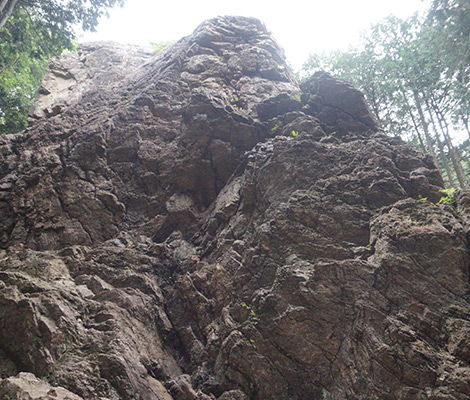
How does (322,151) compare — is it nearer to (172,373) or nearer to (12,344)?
(172,373)

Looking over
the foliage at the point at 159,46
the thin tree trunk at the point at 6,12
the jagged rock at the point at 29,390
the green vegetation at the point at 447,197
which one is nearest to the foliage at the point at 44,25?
the thin tree trunk at the point at 6,12

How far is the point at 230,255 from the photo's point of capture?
10.0 meters

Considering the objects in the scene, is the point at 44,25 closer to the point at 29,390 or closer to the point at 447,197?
the point at 29,390

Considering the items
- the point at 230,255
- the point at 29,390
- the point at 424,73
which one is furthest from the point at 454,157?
the point at 29,390

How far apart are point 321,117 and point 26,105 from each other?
1675 centimetres

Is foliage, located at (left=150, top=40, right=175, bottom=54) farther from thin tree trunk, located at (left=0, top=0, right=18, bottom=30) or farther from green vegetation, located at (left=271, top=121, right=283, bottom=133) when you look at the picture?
green vegetation, located at (left=271, top=121, right=283, bottom=133)

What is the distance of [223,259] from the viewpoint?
10086 mm

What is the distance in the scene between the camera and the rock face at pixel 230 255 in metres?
6.71

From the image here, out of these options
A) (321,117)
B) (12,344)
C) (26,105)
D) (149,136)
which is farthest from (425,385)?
(26,105)

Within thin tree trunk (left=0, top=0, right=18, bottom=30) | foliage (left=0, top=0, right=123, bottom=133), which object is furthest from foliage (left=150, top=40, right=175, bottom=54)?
thin tree trunk (left=0, top=0, right=18, bottom=30)

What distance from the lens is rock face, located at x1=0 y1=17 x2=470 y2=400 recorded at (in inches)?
264

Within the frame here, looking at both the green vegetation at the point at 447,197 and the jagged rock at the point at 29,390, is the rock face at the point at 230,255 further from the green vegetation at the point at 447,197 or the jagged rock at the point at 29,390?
the green vegetation at the point at 447,197

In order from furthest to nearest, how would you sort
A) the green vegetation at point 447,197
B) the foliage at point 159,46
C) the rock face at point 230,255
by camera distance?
1. the foliage at point 159,46
2. the green vegetation at point 447,197
3. the rock face at point 230,255

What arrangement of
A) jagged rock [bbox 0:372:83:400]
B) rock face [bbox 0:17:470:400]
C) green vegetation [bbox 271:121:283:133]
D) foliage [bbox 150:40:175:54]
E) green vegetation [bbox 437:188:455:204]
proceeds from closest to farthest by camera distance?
jagged rock [bbox 0:372:83:400]
rock face [bbox 0:17:470:400]
green vegetation [bbox 437:188:455:204]
green vegetation [bbox 271:121:283:133]
foliage [bbox 150:40:175:54]
